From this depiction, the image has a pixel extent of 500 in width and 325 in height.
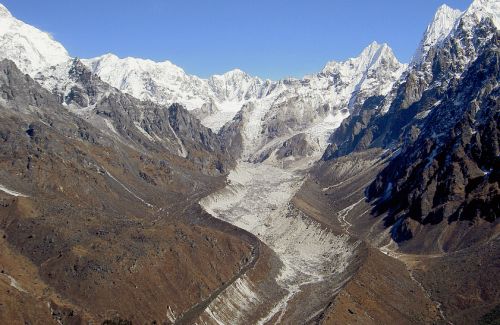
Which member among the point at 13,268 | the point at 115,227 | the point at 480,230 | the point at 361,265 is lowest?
the point at 13,268

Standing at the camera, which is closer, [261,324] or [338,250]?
[261,324]

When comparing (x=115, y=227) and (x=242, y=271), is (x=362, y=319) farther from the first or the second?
(x=115, y=227)

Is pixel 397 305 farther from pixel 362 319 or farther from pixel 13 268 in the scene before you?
pixel 13 268

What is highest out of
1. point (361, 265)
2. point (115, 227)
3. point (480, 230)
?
point (480, 230)

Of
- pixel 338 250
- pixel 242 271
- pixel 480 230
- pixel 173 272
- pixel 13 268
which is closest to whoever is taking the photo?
pixel 13 268

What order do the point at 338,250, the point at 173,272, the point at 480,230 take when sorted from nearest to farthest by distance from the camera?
1. the point at 173,272
2. the point at 480,230
3. the point at 338,250

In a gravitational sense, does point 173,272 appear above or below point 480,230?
below

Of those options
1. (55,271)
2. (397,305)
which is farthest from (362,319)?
(55,271)

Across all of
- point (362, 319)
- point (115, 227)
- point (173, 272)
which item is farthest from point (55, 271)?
point (362, 319)

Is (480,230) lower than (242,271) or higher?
higher
